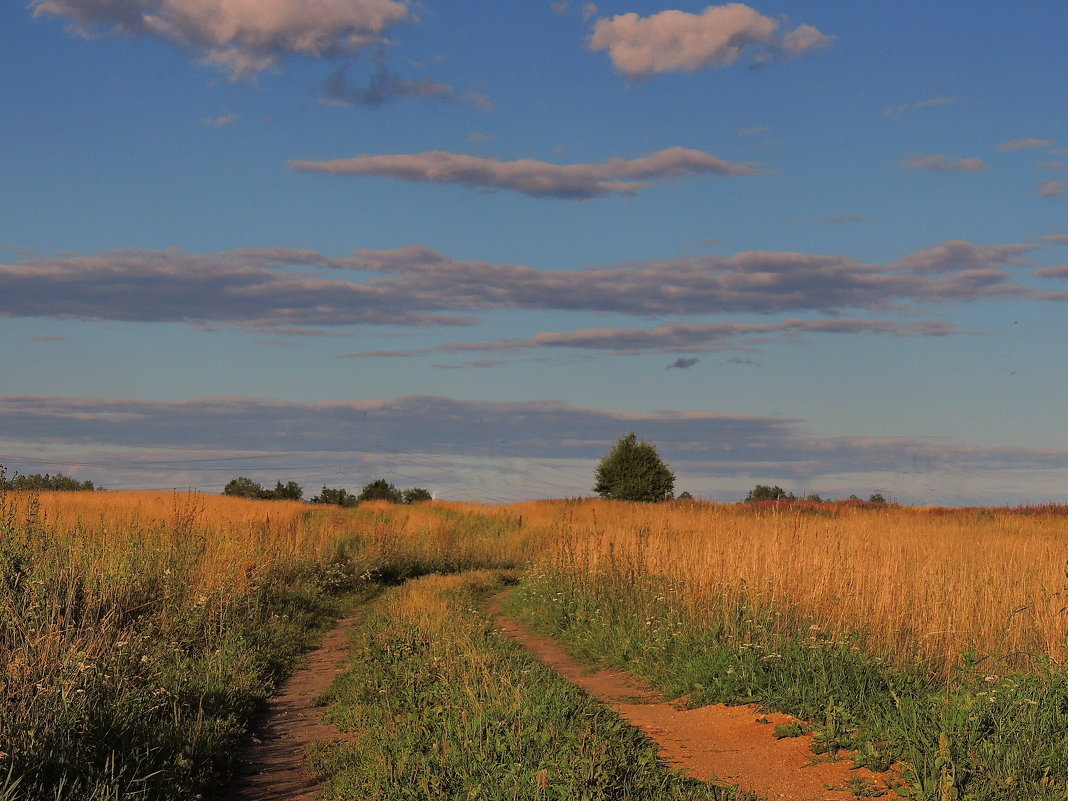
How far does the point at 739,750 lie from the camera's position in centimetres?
725

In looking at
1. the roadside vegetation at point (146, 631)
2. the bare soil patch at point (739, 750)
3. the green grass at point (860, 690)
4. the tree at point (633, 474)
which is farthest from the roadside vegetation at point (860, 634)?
the tree at point (633, 474)

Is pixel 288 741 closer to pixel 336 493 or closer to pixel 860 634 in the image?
pixel 860 634

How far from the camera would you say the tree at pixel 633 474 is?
4431cm

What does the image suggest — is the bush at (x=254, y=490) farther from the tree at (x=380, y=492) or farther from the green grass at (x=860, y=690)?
the green grass at (x=860, y=690)

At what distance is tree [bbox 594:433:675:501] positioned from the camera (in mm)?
44312

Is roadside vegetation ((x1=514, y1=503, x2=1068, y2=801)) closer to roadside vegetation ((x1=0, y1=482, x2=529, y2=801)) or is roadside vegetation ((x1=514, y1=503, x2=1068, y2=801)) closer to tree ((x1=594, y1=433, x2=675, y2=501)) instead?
roadside vegetation ((x1=0, y1=482, x2=529, y2=801))

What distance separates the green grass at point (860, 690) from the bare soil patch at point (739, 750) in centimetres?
20

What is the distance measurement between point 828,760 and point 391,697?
13.4ft

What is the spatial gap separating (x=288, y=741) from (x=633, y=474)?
37.4 meters

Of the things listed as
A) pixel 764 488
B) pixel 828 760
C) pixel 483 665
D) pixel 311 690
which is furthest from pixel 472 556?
pixel 764 488

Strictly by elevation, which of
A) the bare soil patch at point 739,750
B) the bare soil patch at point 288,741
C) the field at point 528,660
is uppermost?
the field at point 528,660

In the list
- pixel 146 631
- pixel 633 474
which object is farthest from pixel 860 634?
pixel 633 474

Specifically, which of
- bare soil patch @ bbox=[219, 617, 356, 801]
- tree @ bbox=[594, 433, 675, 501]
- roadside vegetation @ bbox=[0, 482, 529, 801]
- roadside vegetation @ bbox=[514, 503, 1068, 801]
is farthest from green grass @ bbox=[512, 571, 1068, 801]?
tree @ bbox=[594, 433, 675, 501]

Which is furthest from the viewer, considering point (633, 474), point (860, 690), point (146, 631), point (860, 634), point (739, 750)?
point (633, 474)
